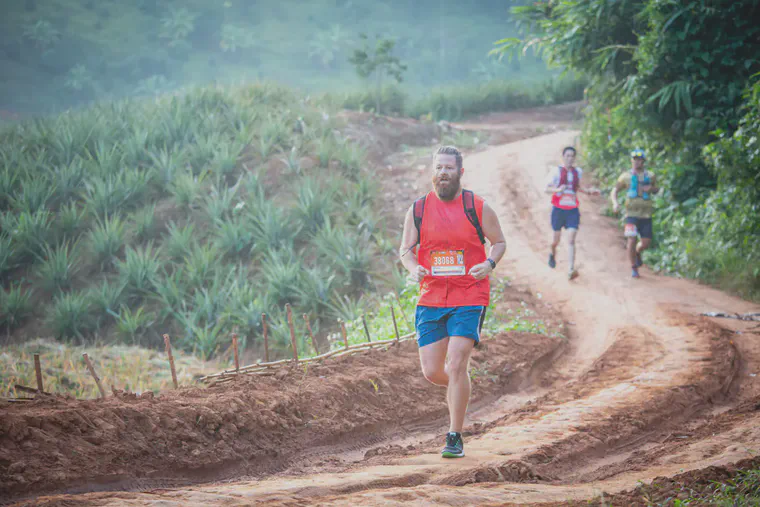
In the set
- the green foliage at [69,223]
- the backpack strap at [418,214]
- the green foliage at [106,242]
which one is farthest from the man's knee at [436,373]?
the green foliage at [69,223]

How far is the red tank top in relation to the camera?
4.64 m

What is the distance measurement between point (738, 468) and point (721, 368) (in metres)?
3.13

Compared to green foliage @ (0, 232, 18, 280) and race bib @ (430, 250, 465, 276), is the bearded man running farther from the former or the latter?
green foliage @ (0, 232, 18, 280)

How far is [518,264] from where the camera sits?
11547 millimetres

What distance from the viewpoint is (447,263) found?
4.67 meters

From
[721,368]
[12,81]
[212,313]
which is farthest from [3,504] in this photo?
[12,81]

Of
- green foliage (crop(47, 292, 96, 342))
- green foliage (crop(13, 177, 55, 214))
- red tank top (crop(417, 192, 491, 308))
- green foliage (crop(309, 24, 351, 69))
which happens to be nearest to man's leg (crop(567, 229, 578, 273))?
red tank top (crop(417, 192, 491, 308))

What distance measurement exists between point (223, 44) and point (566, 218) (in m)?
40.9

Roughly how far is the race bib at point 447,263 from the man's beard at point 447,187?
41cm

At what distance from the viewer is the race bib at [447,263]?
466 cm

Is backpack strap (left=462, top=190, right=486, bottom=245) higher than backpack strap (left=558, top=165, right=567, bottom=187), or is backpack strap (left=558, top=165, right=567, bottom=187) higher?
backpack strap (left=462, top=190, right=486, bottom=245)

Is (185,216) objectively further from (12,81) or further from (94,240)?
(12,81)

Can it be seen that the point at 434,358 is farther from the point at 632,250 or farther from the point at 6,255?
the point at 6,255

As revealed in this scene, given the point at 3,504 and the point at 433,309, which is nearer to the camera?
the point at 3,504
